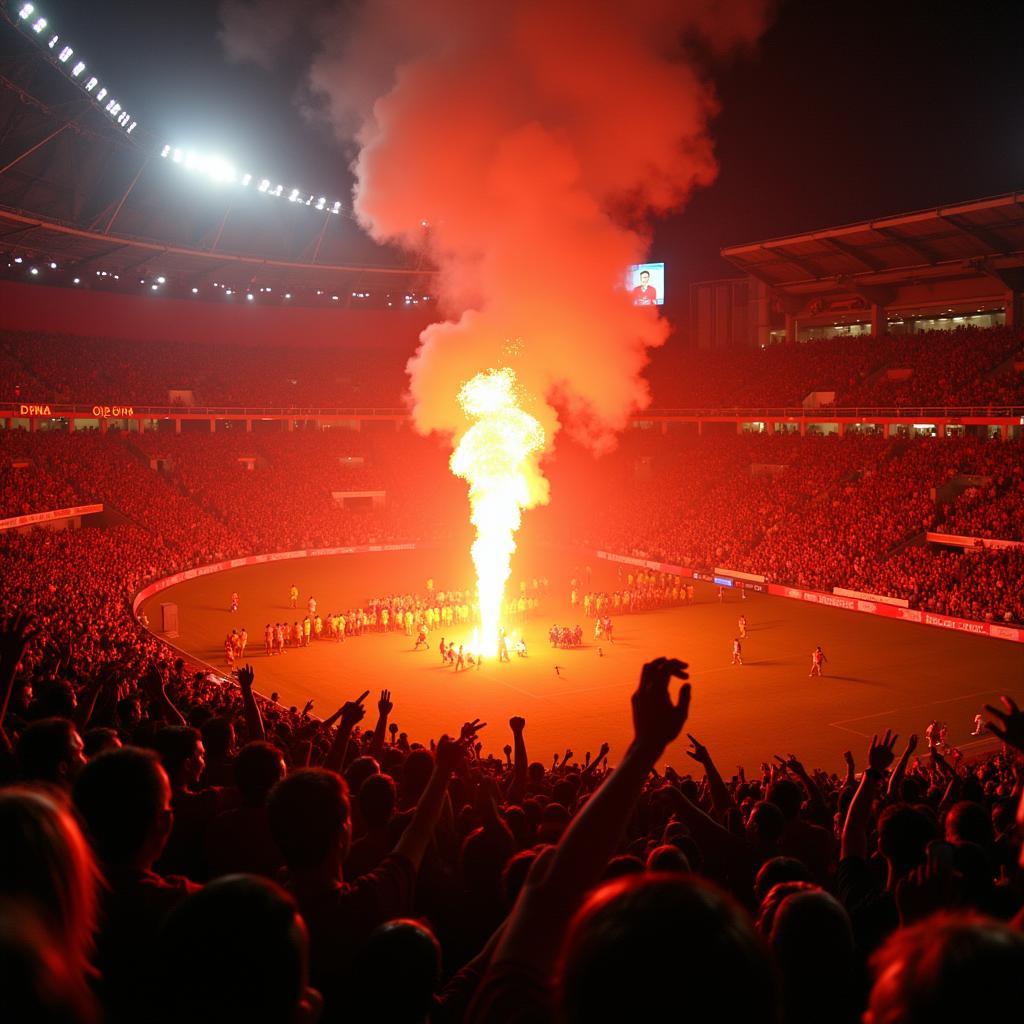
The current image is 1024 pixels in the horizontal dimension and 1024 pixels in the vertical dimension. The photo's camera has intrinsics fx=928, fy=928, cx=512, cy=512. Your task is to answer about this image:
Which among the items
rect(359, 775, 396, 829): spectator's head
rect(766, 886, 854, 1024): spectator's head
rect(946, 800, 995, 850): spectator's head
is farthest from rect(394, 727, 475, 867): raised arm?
rect(946, 800, 995, 850): spectator's head

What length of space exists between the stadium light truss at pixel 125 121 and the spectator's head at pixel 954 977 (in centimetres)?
3567

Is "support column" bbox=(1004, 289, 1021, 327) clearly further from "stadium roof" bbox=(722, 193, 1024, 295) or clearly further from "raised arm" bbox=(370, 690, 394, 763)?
"raised arm" bbox=(370, 690, 394, 763)

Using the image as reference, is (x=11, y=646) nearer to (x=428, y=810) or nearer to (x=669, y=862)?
(x=428, y=810)

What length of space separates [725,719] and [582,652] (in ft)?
28.5

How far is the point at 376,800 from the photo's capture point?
4.96 metres

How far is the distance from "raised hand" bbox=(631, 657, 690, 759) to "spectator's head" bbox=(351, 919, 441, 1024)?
80cm

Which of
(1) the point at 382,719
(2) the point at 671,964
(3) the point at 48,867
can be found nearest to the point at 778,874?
(2) the point at 671,964

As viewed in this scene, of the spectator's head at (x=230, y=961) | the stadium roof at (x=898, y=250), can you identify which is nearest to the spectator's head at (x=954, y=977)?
the spectator's head at (x=230, y=961)

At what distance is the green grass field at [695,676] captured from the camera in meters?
23.6

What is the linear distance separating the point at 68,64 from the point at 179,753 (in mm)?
35608

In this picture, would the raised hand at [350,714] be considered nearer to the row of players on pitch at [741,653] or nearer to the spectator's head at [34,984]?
the spectator's head at [34,984]

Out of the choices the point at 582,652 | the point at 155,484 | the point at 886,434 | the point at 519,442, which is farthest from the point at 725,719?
the point at 155,484

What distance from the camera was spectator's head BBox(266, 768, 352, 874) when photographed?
3264 mm

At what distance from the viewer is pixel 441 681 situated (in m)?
29.0
